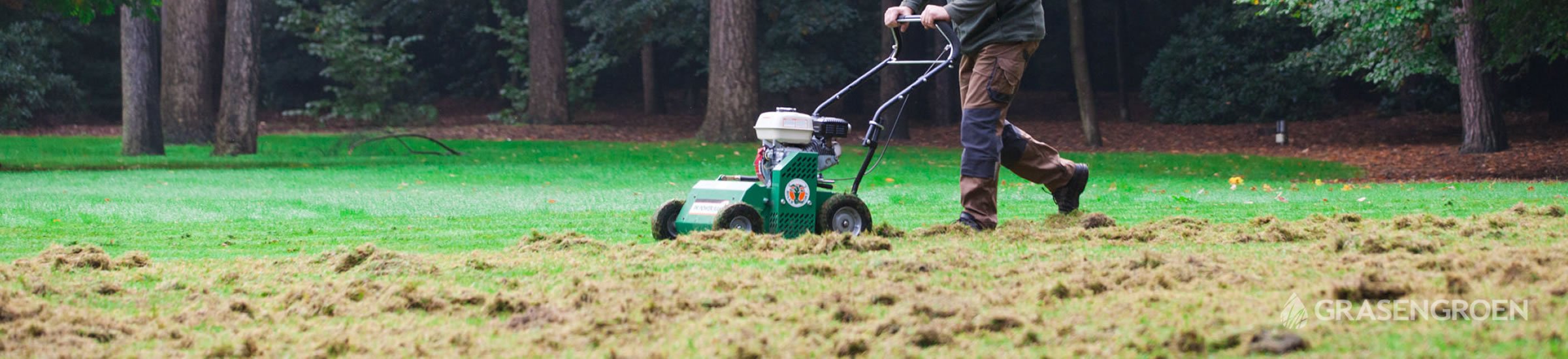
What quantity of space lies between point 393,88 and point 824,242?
2933cm

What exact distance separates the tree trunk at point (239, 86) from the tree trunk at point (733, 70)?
7406 millimetres

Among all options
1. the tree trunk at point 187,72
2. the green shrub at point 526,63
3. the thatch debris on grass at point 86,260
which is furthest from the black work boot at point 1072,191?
the green shrub at point 526,63

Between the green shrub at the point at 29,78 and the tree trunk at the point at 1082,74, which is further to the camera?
the green shrub at the point at 29,78

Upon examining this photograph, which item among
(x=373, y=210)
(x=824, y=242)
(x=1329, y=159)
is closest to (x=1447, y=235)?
(x=824, y=242)

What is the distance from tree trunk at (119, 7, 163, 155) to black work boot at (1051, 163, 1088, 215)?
14.5 meters

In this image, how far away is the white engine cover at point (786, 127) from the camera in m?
6.09

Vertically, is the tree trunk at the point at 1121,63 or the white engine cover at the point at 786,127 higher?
the tree trunk at the point at 1121,63

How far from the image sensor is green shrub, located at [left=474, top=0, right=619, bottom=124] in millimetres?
30859

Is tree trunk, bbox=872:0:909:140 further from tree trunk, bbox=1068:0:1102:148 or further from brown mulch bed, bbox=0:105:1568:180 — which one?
tree trunk, bbox=1068:0:1102:148

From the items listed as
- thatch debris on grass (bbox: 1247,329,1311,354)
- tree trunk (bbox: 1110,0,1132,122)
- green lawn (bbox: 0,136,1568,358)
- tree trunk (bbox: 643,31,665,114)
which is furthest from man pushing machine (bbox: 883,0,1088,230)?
tree trunk (bbox: 643,31,665,114)

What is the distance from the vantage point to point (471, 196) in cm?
1095

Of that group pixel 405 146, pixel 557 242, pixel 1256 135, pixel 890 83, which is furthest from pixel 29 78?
pixel 557 242

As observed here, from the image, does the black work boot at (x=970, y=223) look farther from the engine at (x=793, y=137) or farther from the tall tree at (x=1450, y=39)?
the tall tree at (x=1450, y=39)

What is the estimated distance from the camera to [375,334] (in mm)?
3695
